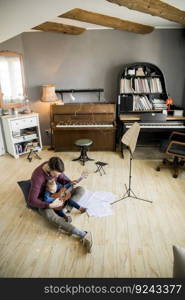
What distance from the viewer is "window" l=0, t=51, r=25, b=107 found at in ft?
12.5

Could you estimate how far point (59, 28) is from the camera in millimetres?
3438

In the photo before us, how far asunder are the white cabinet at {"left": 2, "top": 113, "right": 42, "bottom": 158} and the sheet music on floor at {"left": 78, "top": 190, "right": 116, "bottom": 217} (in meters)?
1.91

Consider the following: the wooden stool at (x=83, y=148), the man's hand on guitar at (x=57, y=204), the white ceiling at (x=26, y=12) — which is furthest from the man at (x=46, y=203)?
the wooden stool at (x=83, y=148)

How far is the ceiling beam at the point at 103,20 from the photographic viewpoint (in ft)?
8.54

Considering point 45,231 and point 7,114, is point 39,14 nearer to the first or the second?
point 45,231

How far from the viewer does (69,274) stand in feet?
5.54

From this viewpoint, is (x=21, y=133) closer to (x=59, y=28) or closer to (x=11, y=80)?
(x=11, y=80)

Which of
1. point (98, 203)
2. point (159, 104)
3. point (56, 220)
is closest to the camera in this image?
point (56, 220)

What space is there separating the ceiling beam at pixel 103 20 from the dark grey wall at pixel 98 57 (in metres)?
0.30

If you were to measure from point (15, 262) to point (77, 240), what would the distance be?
0.61 m

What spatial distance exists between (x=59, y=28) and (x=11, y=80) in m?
1.39

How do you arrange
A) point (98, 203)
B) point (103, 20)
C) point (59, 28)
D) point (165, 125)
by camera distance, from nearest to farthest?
point (98, 203), point (103, 20), point (59, 28), point (165, 125)

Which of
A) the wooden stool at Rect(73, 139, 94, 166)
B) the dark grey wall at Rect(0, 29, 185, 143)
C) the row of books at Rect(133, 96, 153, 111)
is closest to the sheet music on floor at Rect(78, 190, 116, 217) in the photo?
the wooden stool at Rect(73, 139, 94, 166)

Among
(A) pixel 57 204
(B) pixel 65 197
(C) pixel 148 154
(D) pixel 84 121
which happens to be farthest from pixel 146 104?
(A) pixel 57 204
